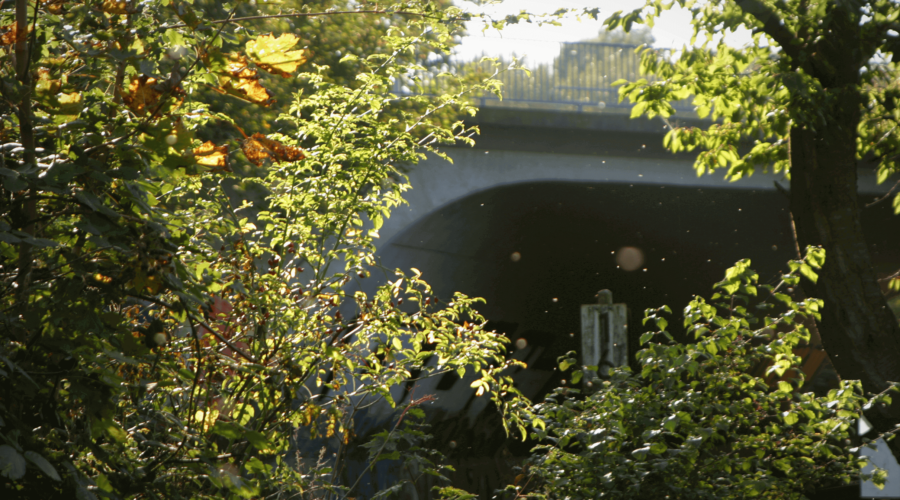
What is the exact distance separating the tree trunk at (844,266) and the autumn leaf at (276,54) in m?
3.72

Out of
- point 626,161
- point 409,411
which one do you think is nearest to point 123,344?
point 409,411

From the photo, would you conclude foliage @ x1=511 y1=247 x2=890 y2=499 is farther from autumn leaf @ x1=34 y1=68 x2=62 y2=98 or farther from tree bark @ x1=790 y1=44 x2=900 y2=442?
autumn leaf @ x1=34 y1=68 x2=62 y2=98

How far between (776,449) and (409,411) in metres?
1.75

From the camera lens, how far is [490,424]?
11.7m

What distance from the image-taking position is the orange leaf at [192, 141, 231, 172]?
1686 mm

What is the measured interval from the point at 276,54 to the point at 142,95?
1.07 ft

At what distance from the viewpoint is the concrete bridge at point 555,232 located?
880 centimetres

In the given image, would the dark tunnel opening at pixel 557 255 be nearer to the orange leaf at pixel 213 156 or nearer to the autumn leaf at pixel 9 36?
the orange leaf at pixel 213 156

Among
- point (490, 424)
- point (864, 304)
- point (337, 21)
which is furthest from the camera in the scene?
point (490, 424)

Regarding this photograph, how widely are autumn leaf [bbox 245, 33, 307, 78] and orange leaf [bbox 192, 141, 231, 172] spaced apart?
0.76 ft

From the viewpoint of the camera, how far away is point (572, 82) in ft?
30.3

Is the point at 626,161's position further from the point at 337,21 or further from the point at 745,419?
the point at 745,419

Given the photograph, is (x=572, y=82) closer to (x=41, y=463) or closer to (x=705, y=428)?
(x=705, y=428)

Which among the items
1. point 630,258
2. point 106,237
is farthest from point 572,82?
point 106,237
